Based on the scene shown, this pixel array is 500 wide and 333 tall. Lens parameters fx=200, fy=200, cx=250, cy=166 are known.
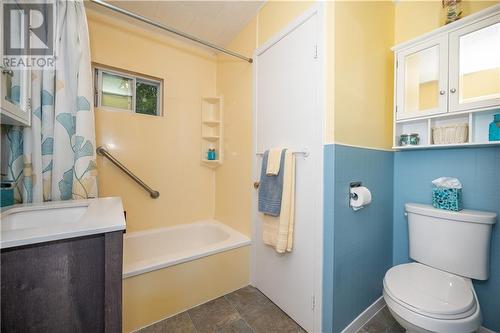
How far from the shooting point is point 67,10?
4.55ft

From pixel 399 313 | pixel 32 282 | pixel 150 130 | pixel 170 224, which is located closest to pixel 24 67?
pixel 150 130

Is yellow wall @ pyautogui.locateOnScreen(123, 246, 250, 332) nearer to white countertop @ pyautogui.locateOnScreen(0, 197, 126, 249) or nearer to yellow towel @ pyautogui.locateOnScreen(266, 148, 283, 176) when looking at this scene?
white countertop @ pyautogui.locateOnScreen(0, 197, 126, 249)

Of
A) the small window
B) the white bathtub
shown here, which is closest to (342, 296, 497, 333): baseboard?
the white bathtub

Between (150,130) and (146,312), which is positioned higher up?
(150,130)

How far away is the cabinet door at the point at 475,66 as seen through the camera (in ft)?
3.68

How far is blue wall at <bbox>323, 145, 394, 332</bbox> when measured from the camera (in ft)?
3.81

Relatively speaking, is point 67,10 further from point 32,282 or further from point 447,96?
point 447,96

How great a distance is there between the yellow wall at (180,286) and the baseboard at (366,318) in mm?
849

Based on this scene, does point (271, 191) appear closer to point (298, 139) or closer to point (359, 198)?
point (298, 139)

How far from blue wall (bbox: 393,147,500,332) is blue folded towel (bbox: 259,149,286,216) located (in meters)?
1.00

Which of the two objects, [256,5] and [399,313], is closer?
[399,313]

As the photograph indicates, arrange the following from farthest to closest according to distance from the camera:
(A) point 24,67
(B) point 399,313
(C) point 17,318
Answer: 1. (A) point 24,67
2. (B) point 399,313
3. (C) point 17,318

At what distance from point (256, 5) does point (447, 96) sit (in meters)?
1.55

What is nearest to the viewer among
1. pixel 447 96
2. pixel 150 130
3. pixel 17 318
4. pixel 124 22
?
pixel 17 318
